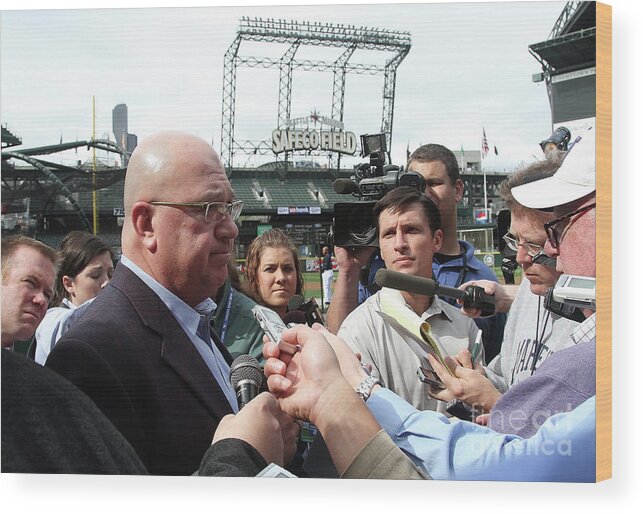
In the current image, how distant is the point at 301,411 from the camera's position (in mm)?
2254

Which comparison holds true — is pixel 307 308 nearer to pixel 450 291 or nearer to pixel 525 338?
pixel 450 291

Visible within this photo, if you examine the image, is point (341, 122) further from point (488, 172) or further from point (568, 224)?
point (568, 224)

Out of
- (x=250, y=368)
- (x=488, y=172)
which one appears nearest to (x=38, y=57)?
(x=250, y=368)

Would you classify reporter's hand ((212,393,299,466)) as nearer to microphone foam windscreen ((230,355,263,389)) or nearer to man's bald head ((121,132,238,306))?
microphone foam windscreen ((230,355,263,389))

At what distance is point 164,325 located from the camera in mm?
3225

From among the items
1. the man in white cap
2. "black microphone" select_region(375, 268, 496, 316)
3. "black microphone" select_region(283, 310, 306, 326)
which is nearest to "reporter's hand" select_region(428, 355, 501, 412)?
the man in white cap

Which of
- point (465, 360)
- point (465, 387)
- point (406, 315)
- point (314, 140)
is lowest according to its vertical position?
point (465, 387)

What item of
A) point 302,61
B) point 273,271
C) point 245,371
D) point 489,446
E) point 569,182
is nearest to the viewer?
point 245,371

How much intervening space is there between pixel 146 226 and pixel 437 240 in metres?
1.36

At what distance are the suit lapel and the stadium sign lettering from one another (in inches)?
38.2

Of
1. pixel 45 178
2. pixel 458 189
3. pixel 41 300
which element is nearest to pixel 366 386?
pixel 458 189

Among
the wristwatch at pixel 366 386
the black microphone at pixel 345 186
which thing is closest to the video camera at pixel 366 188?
the black microphone at pixel 345 186

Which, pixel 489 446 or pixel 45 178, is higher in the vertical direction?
pixel 45 178

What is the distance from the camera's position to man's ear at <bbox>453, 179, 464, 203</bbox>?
3324 mm
